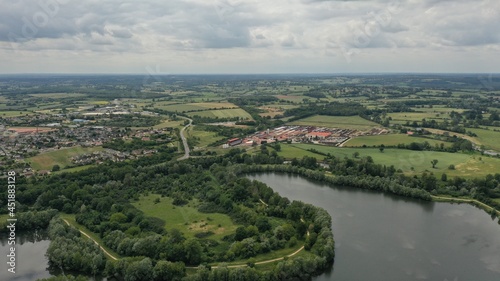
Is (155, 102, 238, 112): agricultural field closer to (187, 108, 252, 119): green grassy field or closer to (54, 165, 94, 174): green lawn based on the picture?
(187, 108, 252, 119): green grassy field

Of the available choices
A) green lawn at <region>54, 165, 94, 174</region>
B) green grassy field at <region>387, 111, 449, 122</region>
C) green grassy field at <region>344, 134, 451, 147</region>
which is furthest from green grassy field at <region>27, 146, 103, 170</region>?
green grassy field at <region>387, 111, 449, 122</region>

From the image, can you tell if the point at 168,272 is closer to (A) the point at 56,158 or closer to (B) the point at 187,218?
(B) the point at 187,218

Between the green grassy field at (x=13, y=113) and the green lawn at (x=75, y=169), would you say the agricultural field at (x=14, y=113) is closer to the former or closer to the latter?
the green grassy field at (x=13, y=113)

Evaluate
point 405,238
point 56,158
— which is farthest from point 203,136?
→ point 405,238

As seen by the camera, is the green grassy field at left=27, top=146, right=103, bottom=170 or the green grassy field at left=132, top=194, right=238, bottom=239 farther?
the green grassy field at left=27, top=146, right=103, bottom=170

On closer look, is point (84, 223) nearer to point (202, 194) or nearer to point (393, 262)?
point (202, 194)
